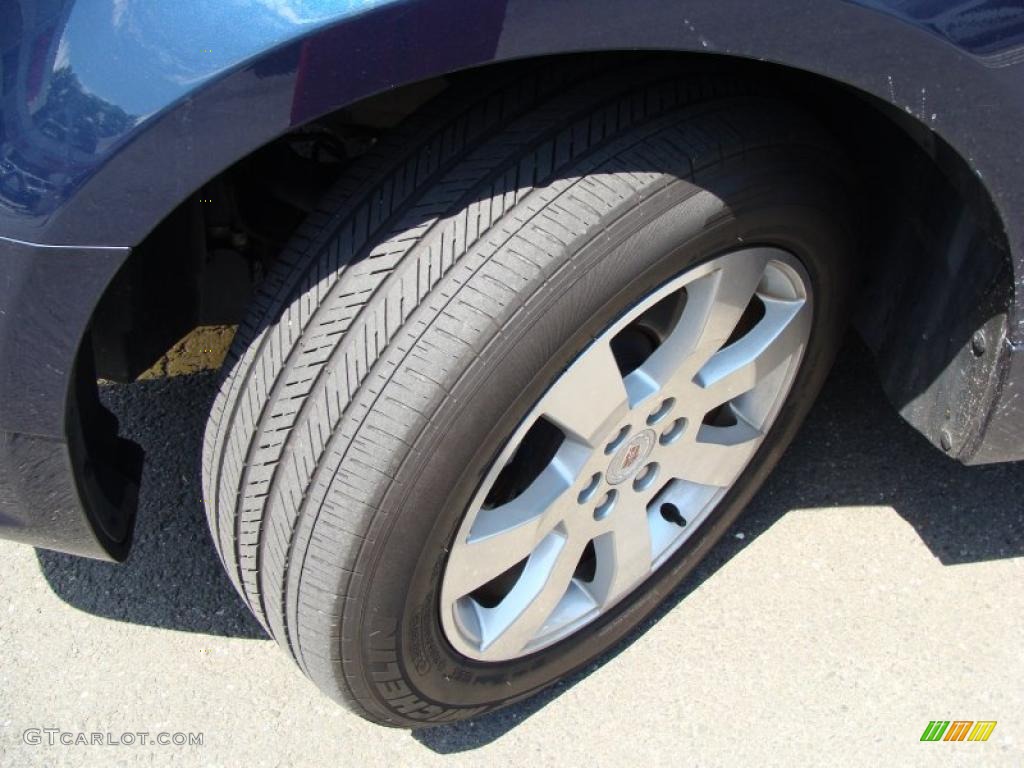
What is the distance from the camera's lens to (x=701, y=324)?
1670mm

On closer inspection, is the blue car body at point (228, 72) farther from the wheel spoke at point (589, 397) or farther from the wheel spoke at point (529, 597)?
the wheel spoke at point (529, 597)

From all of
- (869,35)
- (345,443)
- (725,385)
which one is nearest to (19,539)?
(345,443)

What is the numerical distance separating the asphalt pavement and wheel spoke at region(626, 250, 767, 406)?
2.23 ft

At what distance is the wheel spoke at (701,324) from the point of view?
5.37 feet

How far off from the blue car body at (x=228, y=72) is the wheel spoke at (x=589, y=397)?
1.56ft

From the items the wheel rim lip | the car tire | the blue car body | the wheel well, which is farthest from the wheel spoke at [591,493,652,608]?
the blue car body

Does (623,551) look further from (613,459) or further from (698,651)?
(698,651)

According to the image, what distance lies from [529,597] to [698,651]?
49cm

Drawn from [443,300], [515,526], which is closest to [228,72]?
[443,300]

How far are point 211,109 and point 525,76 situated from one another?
50 centimetres

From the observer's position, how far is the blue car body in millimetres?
1109

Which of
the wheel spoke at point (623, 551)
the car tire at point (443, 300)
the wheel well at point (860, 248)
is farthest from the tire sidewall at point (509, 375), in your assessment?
the wheel spoke at point (623, 551)

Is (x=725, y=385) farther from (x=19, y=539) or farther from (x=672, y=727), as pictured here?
(x=19, y=539)

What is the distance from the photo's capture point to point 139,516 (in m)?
2.27
